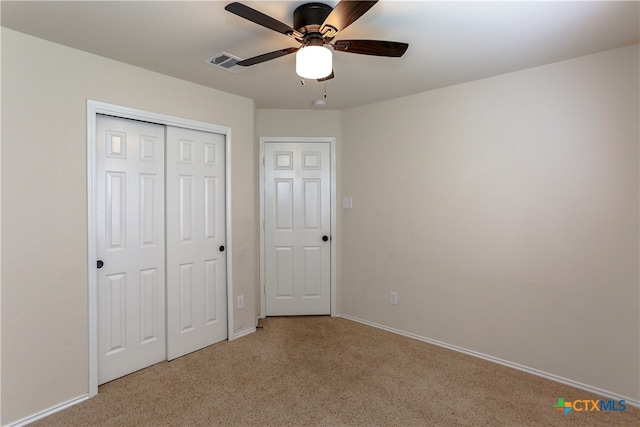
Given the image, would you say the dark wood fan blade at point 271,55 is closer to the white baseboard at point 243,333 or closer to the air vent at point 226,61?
the air vent at point 226,61

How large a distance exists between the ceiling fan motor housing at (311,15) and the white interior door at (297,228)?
85.5 inches

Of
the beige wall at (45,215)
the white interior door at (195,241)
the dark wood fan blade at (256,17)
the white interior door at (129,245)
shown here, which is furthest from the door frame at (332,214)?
the dark wood fan blade at (256,17)

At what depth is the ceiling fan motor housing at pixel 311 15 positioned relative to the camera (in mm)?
1726

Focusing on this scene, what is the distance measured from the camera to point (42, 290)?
7.12ft

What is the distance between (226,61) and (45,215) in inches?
64.6

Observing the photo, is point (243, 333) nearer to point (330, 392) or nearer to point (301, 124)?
point (330, 392)

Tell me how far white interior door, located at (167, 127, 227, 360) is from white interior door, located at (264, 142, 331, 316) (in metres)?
0.72

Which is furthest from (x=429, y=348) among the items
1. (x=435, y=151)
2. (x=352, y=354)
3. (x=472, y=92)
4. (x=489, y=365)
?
(x=472, y=92)

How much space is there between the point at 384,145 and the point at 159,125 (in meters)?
2.22

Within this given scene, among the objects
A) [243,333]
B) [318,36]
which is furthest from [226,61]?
[243,333]

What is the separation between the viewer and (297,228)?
3959 mm

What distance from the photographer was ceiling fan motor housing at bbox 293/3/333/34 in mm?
1726

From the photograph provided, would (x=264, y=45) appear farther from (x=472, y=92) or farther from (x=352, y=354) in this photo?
(x=352, y=354)

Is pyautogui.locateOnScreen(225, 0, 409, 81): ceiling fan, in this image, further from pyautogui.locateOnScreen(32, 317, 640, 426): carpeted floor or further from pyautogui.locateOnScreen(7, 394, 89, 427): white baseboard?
pyautogui.locateOnScreen(7, 394, 89, 427): white baseboard
